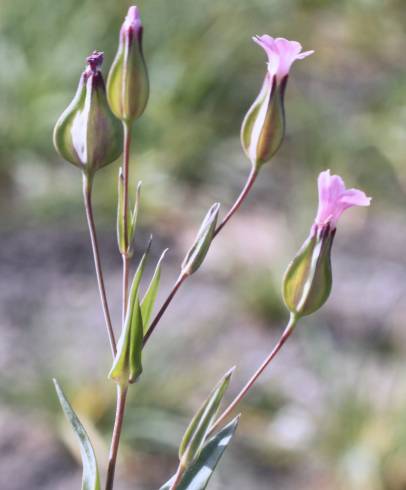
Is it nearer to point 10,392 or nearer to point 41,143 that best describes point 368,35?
point 41,143

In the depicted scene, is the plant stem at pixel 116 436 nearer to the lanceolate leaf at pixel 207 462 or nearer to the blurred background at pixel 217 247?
the lanceolate leaf at pixel 207 462

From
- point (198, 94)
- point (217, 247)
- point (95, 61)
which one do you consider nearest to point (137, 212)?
point (95, 61)

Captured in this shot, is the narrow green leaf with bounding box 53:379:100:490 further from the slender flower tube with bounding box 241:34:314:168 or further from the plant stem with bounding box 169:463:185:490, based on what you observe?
the slender flower tube with bounding box 241:34:314:168

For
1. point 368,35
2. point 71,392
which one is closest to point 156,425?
point 71,392

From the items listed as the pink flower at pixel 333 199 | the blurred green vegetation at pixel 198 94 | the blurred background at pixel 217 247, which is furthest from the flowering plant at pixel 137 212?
the blurred green vegetation at pixel 198 94

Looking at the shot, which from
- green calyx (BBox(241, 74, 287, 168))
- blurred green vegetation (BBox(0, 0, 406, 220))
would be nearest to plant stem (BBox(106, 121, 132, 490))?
green calyx (BBox(241, 74, 287, 168))

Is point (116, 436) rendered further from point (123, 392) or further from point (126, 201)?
point (126, 201)
